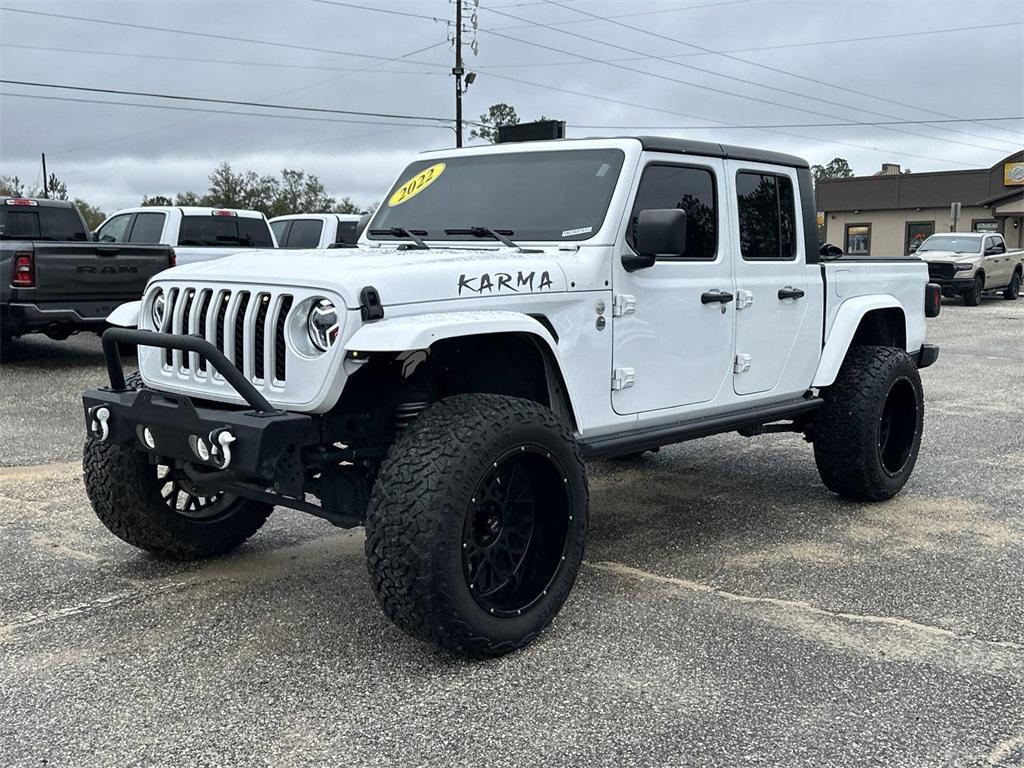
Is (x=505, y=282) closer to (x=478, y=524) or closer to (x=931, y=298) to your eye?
(x=478, y=524)

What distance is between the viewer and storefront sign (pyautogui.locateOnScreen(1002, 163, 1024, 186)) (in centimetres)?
3912

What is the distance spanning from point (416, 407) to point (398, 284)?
59cm

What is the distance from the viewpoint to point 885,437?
6277 mm

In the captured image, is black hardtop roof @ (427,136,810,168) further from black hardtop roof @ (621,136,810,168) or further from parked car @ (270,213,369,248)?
parked car @ (270,213,369,248)

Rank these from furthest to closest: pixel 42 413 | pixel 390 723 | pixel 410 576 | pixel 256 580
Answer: pixel 42 413 → pixel 256 580 → pixel 410 576 → pixel 390 723

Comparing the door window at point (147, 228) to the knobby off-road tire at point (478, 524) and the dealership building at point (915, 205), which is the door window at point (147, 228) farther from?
the dealership building at point (915, 205)

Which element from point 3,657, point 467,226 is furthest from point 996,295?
point 3,657

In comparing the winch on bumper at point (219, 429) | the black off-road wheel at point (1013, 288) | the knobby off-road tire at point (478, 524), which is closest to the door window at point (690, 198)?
the knobby off-road tire at point (478, 524)

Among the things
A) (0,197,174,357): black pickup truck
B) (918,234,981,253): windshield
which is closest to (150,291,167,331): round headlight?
(0,197,174,357): black pickup truck

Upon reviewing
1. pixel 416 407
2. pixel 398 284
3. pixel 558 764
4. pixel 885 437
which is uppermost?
pixel 398 284

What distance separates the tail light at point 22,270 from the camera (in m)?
10.4

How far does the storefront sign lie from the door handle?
3939 cm

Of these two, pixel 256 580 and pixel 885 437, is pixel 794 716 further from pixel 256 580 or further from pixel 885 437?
pixel 885 437

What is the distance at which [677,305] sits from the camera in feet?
15.5
